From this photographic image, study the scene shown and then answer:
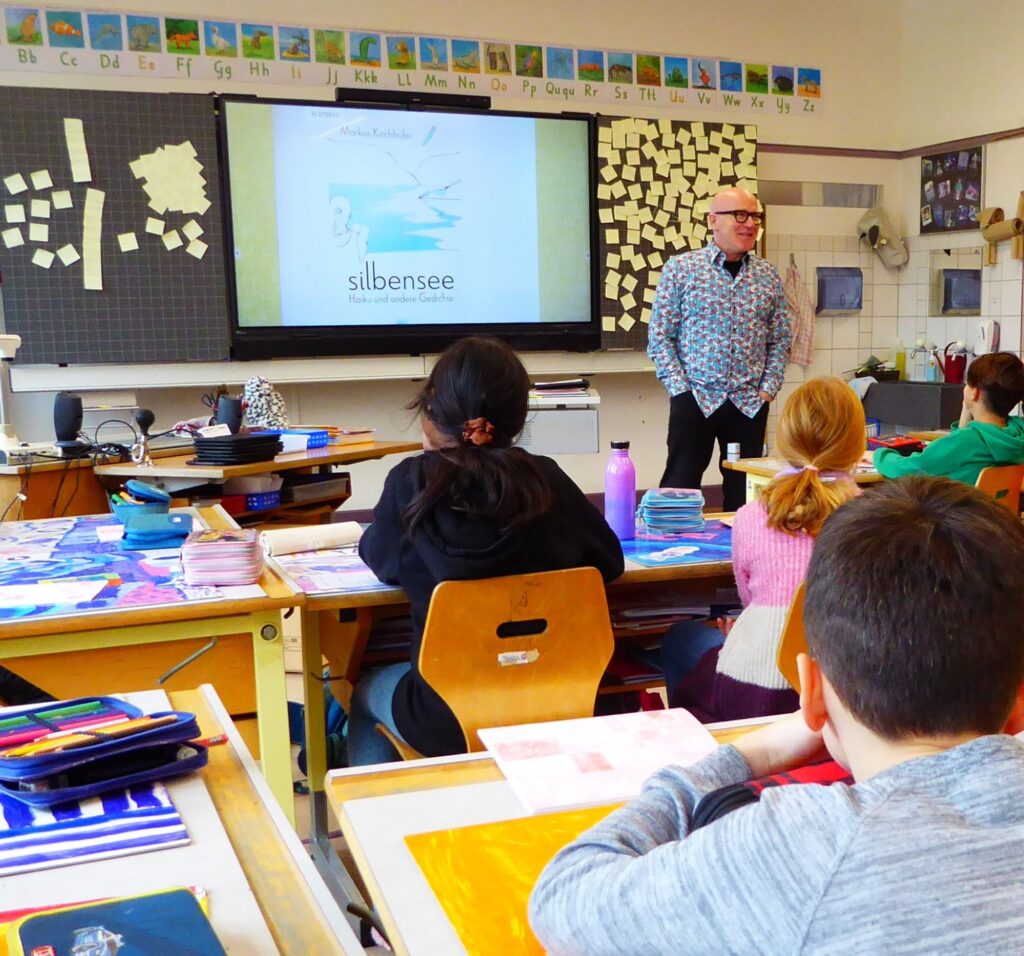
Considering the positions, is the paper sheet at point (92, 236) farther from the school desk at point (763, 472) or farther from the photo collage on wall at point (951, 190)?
the photo collage on wall at point (951, 190)

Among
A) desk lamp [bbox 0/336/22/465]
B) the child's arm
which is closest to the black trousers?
desk lamp [bbox 0/336/22/465]

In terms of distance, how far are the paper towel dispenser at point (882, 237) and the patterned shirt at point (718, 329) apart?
8.33 feet

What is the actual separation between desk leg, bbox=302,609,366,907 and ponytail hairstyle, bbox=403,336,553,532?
1.46ft

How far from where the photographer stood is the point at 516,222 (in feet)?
19.4

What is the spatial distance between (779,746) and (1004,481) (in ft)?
9.48

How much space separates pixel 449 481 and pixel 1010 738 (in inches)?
54.1

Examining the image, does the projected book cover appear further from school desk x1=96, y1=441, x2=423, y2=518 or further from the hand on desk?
the hand on desk

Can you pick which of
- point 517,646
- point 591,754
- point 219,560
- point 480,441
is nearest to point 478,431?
point 480,441

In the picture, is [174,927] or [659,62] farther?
[659,62]

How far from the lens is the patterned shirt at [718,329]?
4582 millimetres

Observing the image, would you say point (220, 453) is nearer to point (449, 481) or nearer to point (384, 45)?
point (449, 481)

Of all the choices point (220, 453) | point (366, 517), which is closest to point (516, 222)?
point (366, 517)

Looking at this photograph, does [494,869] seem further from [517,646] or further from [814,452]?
[814,452]

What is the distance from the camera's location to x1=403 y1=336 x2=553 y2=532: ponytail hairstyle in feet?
6.55
